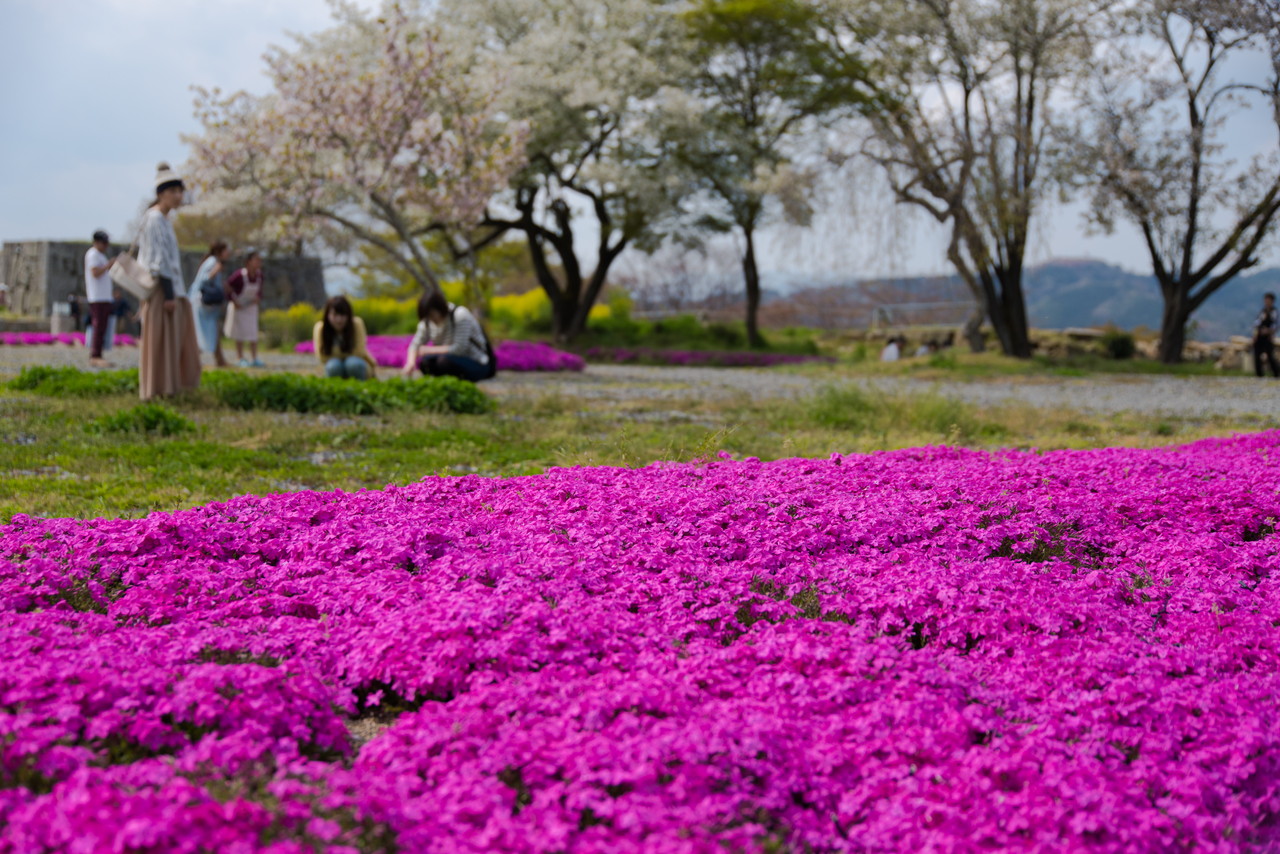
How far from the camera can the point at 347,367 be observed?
12430 millimetres

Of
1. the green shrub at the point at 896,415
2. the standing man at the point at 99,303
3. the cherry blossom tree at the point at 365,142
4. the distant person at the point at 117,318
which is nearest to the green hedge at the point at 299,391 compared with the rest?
the green shrub at the point at 896,415

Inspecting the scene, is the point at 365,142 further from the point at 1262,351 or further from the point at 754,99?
the point at 1262,351

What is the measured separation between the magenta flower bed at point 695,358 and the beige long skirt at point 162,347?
16.5 metres

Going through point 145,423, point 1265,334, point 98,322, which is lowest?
point 145,423

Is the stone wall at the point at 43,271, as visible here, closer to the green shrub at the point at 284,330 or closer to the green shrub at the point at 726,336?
the green shrub at the point at 284,330

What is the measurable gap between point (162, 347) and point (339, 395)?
66.4 inches

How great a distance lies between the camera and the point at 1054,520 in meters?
4.71

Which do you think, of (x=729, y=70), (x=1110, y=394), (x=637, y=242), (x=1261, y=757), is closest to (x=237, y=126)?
(x=637, y=242)

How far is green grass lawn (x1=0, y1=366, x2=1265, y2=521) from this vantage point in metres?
6.29

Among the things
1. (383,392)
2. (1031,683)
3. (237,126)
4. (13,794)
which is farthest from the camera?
(237,126)

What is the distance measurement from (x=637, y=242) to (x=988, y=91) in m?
11.5

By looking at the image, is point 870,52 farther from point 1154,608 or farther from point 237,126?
point 1154,608

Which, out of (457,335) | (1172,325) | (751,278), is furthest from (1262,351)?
(457,335)

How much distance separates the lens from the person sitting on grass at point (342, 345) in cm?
1239
